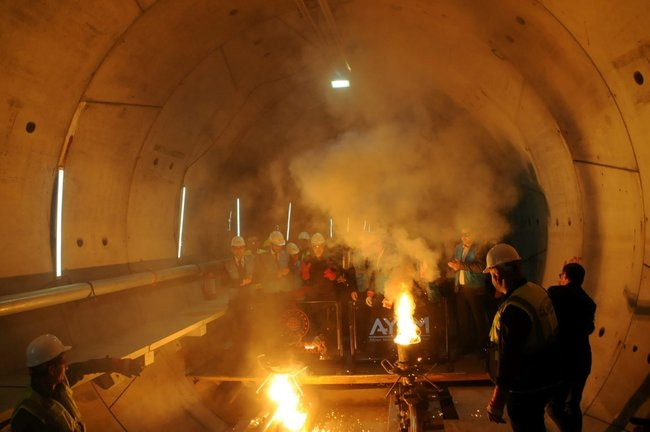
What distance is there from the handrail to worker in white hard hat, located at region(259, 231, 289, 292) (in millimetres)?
1576

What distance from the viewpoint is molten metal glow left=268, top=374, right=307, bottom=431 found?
6.02m

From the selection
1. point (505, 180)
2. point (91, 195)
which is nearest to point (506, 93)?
point (505, 180)

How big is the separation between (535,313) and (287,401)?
13.0ft

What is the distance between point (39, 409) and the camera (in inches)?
125

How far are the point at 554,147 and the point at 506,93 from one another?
1.16 m

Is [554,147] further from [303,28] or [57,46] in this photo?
[57,46]

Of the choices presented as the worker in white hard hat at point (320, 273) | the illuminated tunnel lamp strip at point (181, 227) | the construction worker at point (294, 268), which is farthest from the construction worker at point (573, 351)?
the illuminated tunnel lamp strip at point (181, 227)

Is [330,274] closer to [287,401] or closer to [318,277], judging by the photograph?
→ [318,277]

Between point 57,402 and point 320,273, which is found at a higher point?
point 320,273

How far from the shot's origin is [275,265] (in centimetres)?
829

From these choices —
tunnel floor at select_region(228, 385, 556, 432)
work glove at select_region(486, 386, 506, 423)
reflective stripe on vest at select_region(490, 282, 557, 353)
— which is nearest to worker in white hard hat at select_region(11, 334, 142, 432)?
tunnel floor at select_region(228, 385, 556, 432)

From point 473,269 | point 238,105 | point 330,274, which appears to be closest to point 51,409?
point 330,274

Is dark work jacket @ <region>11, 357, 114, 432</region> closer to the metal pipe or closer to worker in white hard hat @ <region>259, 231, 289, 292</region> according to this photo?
the metal pipe

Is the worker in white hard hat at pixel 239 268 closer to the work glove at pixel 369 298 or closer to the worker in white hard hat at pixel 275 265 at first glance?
the worker in white hard hat at pixel 275 265
